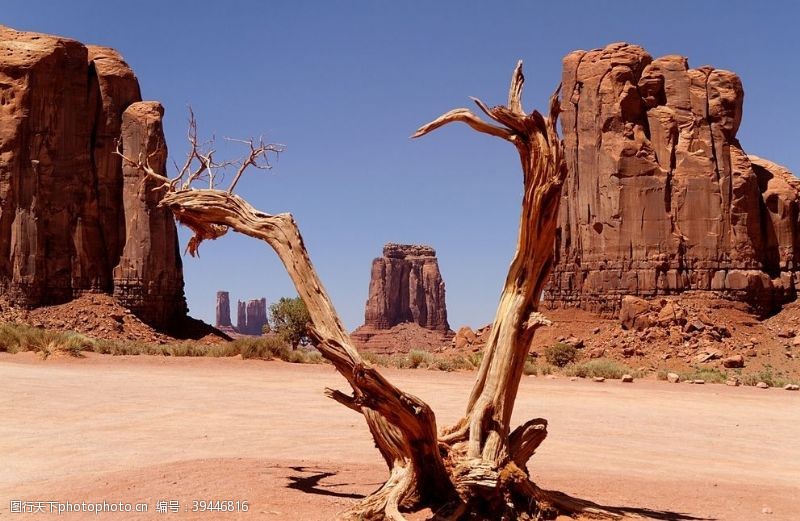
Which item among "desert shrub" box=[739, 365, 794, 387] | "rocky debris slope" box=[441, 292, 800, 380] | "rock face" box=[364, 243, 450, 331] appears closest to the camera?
"desert shrub" box=[739, 365, 794, 387]

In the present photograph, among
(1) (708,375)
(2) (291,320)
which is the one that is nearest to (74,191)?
(2) (291,320)

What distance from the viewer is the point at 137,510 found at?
23.5 ft

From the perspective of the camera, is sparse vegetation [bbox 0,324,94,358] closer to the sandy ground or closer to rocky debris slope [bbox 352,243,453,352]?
the sandy ground

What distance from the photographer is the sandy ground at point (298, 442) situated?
8016 mm

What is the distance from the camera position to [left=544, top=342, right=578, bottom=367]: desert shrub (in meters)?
35.3

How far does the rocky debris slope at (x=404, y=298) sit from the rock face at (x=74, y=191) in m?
68.7

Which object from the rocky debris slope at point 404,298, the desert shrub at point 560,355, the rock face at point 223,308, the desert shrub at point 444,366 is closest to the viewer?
the desert shrub at point 444,366

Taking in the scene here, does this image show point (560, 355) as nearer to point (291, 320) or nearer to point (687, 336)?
point (687, 336)

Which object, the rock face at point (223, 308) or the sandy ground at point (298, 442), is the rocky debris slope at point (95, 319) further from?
the rock face at point (223, 308)

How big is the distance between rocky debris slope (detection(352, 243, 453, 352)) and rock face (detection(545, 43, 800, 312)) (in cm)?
6456

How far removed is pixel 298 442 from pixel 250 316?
6394 inches

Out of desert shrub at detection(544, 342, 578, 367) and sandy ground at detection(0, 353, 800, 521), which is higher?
desert shrub at detection(544, 342, 578, 367)

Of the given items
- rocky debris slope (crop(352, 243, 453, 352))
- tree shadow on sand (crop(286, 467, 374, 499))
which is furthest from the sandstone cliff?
tree shadow on sand (crop(286, 467, 374, 499))

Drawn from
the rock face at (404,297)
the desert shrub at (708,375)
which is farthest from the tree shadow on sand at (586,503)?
the rock face at (404,297)
